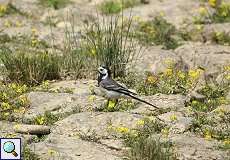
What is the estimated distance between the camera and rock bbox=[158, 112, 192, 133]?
9.06 m

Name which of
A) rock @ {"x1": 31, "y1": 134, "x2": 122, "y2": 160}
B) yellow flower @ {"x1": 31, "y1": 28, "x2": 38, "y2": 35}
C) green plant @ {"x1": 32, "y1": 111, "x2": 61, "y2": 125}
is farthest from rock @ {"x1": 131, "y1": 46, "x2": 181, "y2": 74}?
rock @ {"x1": 31, "y1": 134, "x2": 122, "y2": 160}

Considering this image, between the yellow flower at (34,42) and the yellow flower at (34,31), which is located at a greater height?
the yellow flower at (34,31)

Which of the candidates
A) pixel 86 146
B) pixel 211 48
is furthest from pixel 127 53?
pixel 86 146

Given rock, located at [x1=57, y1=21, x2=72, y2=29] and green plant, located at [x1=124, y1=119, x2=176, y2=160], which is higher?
rock, located at [x1=57, y1=21, x2=72, y2=29]

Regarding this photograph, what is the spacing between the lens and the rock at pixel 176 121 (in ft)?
29.7

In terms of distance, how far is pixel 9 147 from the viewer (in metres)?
8.21

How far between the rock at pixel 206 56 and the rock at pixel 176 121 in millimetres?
2534

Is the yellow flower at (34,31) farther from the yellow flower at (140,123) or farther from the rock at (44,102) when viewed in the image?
the yellow flower at (140,123)

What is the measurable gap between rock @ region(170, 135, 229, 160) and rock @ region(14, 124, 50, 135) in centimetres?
159

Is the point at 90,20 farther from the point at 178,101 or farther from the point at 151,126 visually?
the point at 151,126

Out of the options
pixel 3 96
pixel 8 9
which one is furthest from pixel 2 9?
pixel 3 96

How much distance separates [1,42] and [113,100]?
3.80 metres

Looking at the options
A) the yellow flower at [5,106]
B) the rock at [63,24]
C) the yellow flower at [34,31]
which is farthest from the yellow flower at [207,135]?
the rock at [63,24]

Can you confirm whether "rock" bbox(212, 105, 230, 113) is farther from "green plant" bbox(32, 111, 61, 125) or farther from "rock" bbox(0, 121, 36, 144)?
"rock" bbox(0, 121, 36, 144)
